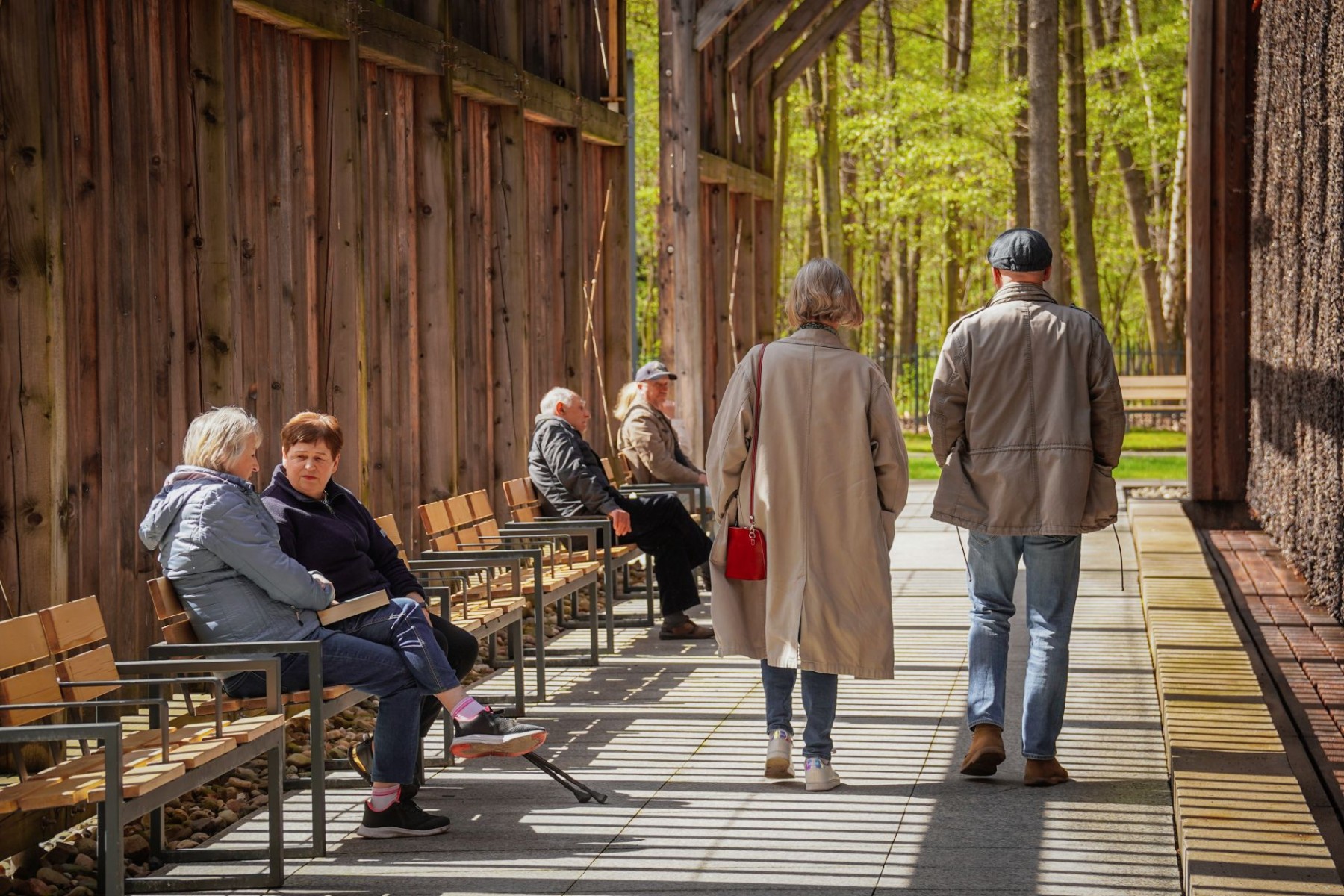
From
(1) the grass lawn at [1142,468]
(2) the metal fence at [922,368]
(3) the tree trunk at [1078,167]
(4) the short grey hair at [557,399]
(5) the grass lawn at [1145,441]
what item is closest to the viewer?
(4) the short grey hair at [557,399]

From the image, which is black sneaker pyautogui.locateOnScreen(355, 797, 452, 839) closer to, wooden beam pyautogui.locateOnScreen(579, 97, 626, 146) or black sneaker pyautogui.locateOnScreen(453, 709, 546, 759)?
black sneaker pyautogui.locateOnScreen(453, 709, 546, 759)

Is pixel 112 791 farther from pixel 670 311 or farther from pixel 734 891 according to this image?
→ pixel 670 311

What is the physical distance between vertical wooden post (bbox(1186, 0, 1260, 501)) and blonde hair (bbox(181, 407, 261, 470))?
8655 mm

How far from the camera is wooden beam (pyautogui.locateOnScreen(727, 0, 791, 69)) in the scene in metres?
13.9

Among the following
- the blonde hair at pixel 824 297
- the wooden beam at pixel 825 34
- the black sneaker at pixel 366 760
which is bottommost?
the black sneaker at pixel 366 760

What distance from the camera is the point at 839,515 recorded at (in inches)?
209

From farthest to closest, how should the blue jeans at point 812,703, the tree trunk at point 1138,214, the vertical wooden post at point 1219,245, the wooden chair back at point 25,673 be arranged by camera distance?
1. the tree trunk at point 1138,214
2. the vertical wooden post at point 1219,245
3. the blue jeans at point 812,703
4. the wooden chair back at point 25,673

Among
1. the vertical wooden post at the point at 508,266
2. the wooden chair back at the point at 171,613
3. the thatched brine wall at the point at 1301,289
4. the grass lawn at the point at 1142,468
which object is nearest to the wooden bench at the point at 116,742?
the wooden chair back at the point at 171,613

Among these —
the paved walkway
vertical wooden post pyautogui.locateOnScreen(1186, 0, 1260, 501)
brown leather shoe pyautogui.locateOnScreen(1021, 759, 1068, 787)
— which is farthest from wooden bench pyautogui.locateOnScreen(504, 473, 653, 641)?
vertical wooden post pyautogui.locateOnScreen(1186, 0, 1260, 501)

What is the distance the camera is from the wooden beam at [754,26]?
13.9 metres

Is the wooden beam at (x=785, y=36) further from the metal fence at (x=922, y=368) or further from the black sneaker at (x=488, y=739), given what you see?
the black sneaker at (x=488, y=739)

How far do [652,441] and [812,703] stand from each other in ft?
15.2

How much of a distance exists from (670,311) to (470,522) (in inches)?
178

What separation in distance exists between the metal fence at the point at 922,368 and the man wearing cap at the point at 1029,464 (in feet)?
61.8
